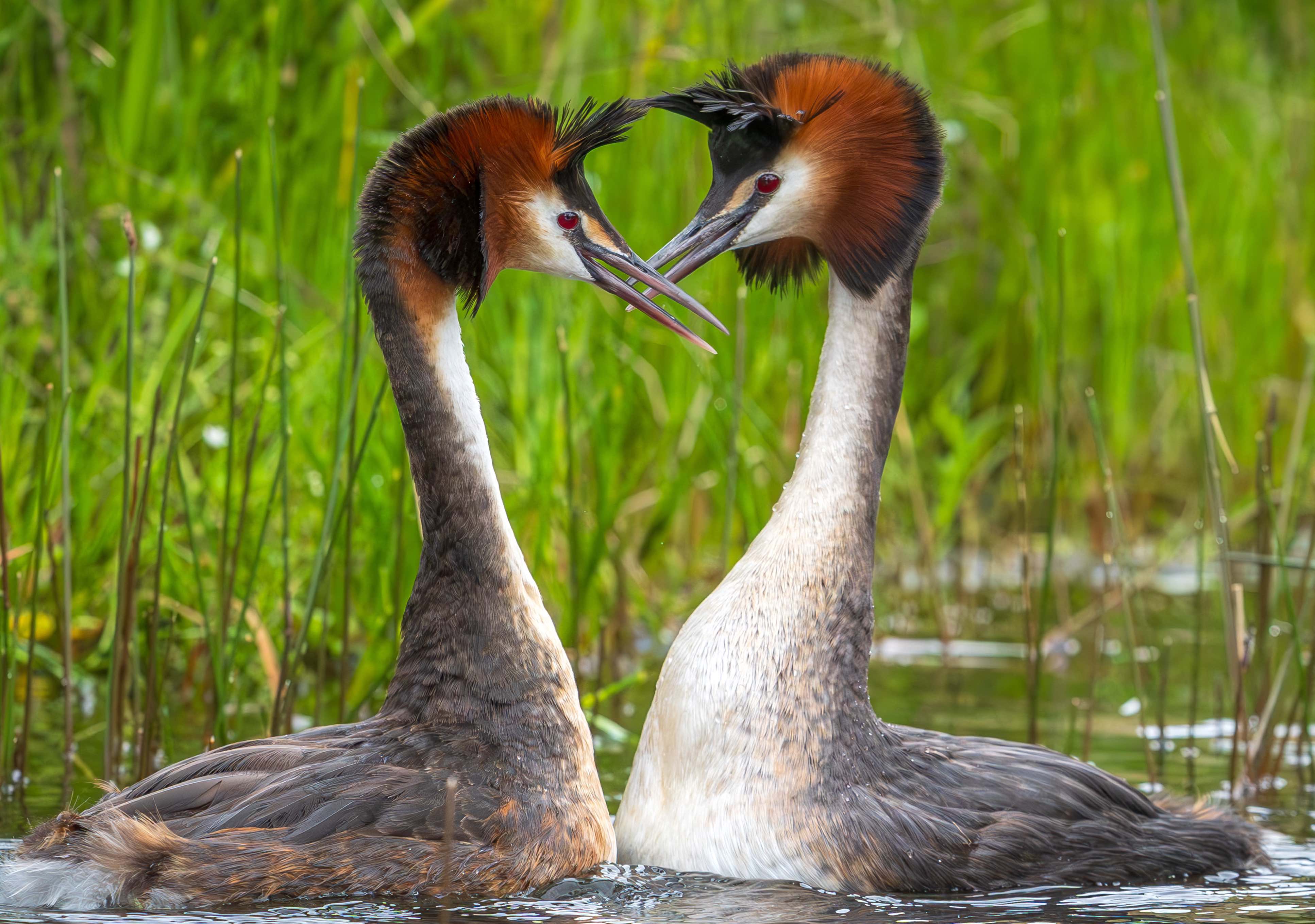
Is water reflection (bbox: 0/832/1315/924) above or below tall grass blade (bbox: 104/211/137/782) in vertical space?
below

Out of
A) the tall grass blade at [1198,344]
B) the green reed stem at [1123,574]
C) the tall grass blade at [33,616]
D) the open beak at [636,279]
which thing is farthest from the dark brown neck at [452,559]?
the tall grass blade at [1198,344]

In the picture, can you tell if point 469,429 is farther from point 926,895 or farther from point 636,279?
point 926,895

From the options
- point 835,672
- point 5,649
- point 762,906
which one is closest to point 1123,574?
point 835,672

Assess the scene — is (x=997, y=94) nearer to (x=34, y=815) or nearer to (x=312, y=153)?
(x=312, y=153)

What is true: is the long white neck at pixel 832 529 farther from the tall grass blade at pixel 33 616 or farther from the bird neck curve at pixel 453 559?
the tall grass blade at pixel 33 616

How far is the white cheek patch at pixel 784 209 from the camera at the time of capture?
5000mm

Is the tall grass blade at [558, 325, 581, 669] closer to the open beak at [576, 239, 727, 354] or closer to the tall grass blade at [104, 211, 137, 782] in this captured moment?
the open beak at [576, 239, 727, 354]

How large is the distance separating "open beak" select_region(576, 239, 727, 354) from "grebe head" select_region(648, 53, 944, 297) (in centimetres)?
14

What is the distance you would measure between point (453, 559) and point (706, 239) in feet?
3.74

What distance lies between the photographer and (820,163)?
4.98 m

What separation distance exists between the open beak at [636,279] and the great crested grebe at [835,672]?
0.18m

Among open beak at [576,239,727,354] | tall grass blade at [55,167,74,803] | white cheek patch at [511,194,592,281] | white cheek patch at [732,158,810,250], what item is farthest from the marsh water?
white cheek patch at [732,158,810,250]

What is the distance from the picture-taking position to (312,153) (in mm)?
7480

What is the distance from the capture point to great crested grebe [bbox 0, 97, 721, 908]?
13.8 feet
